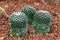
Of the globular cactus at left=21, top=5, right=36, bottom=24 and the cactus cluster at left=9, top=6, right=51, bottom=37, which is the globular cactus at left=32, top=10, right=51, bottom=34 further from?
the globular cactus at left=21, top=5, right=36, bottom=24

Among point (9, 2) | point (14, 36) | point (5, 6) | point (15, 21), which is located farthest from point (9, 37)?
point (9, 2)

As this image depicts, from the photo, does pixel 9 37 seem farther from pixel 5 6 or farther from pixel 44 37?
pixel 5 6

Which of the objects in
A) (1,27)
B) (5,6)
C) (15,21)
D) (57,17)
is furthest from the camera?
(5,6)

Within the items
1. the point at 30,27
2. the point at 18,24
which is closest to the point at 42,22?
the point at 30,27

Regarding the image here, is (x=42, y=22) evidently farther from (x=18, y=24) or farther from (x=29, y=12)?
(x=18, y=24)

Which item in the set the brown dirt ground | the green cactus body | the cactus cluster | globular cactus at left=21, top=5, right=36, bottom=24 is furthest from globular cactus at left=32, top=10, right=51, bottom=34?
the green cactus body

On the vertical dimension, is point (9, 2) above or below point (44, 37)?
above
